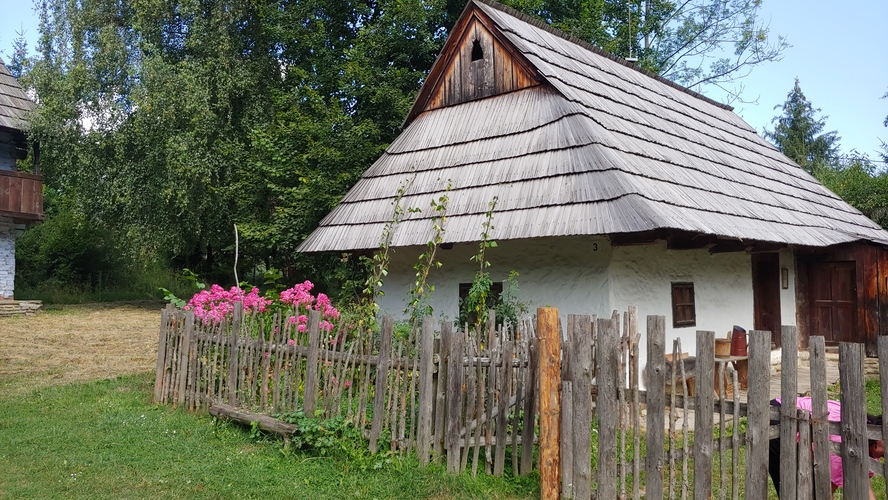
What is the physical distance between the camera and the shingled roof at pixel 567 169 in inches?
301

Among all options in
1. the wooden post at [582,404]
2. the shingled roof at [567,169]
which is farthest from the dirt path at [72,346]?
the wooden post at [582,404]

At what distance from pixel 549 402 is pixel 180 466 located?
3.02 m

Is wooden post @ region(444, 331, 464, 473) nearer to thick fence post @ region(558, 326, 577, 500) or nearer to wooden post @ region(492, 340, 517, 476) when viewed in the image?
wooden post @ region(492, 340, 517, 476)

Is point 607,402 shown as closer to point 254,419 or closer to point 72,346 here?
point 254,419

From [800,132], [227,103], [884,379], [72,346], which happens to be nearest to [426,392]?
[884,379]

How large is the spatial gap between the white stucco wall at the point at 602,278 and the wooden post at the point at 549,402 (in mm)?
3194

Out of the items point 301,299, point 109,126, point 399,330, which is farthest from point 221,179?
point 399,330

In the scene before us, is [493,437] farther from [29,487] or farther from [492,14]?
[492,14]

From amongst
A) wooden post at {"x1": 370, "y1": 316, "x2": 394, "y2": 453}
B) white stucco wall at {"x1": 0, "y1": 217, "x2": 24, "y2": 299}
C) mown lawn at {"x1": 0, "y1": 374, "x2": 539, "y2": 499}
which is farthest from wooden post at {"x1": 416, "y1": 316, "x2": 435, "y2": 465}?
white stucco wall at {"x1": 0, "y1": 217, "x2": 24, "y2": 299}

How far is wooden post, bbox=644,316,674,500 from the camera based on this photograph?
3732mm

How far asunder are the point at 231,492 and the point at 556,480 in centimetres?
229

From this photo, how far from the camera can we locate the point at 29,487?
4.92 meters

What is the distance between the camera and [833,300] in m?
11.5

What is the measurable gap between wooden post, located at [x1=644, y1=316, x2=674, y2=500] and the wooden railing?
17.8m
